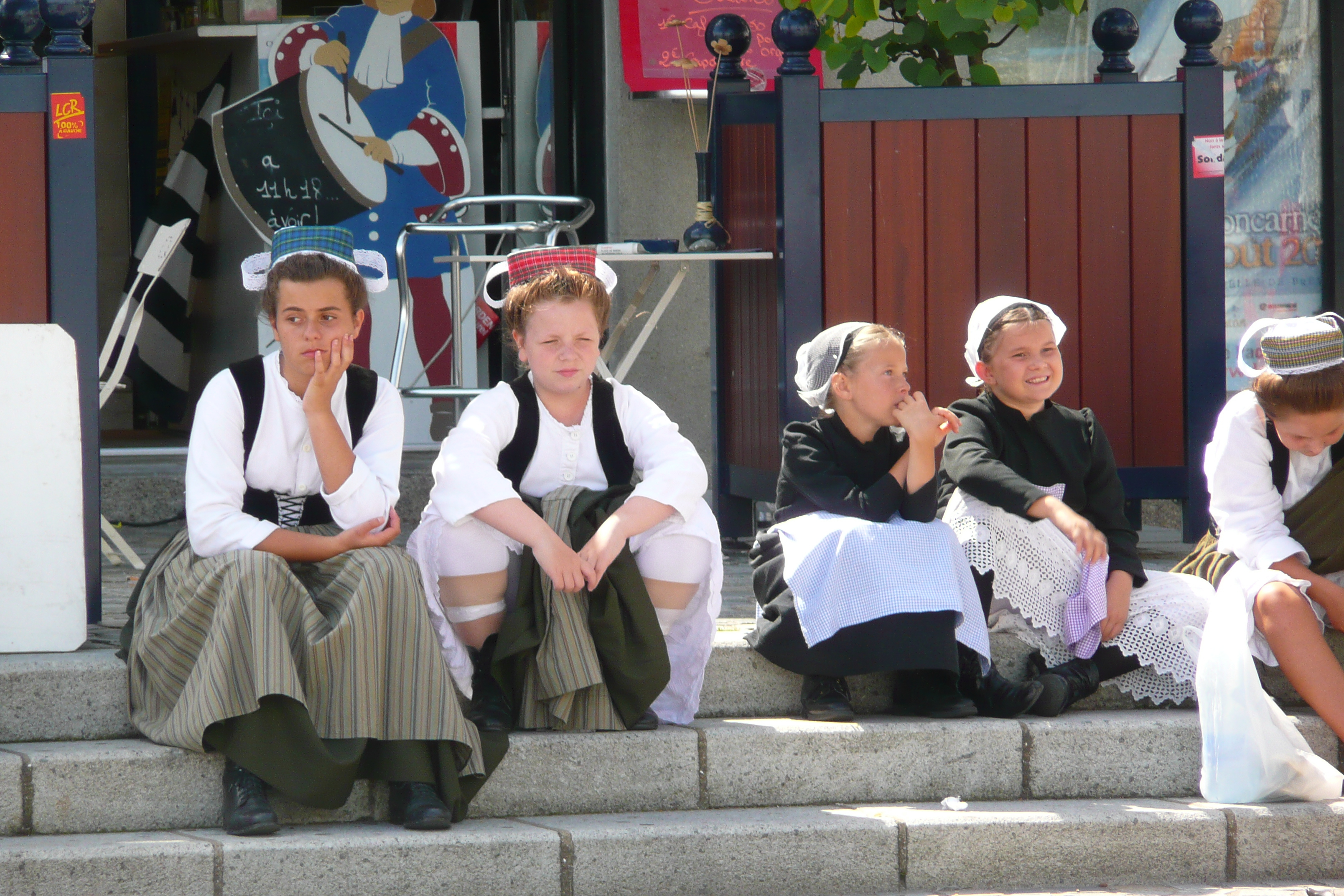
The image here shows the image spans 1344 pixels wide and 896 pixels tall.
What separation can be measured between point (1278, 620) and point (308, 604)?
2.17 m

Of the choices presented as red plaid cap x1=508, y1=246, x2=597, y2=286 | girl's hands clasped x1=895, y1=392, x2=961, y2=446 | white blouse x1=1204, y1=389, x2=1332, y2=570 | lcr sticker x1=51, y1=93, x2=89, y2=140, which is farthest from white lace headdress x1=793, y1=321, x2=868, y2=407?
lcr sticker x1=51, y1=93, x2=89, y2=140

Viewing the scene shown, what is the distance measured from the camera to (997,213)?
454 cm

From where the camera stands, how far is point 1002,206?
4535 millimetres

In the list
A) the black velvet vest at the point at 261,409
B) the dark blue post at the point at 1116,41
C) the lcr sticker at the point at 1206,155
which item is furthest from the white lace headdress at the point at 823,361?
the dark blue post at the point at 1116,41

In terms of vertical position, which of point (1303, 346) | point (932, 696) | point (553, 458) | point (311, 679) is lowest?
point (932, 696)

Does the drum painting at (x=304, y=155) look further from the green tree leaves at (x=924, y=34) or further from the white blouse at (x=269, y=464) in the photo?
the white blouse at (x=269, y=464)

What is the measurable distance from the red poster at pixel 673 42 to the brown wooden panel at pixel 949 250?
5.42 ft

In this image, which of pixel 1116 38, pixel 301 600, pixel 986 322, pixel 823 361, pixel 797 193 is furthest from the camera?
pixel 1116 38

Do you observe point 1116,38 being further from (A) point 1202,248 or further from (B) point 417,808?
(B) point 417,808

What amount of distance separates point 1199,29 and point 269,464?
9.91ft

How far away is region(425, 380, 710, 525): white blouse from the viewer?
3.35m

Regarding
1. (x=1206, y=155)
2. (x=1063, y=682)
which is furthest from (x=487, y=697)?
(x=1206, y=155)

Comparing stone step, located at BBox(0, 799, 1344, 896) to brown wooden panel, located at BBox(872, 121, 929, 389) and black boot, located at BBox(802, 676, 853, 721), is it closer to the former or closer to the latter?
black boot, located at BBox(802, 676, 853, 721)

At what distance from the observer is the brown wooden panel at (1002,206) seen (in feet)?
14.8
